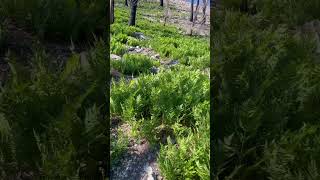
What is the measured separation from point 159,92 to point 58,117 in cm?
59

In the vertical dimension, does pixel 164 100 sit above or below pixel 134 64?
below

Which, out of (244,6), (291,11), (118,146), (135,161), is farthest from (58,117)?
(291,11)

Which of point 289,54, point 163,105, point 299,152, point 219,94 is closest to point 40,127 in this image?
point 163,105

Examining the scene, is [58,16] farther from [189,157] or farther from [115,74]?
[189,157]

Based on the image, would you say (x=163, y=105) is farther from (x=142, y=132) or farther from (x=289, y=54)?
(x=289, y=54)

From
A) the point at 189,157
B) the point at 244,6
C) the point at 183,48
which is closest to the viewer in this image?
the point at 189,157

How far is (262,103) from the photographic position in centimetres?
272

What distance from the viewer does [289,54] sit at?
11.0 ft

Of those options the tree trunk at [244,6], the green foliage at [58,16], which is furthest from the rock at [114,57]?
the tree trunk at [244,6]

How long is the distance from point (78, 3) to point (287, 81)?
1475 mm

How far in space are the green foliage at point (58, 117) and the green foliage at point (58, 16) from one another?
0.46 meters

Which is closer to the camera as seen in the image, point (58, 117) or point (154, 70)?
point (58, 117)

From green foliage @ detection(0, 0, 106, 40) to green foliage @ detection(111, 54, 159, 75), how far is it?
39cm

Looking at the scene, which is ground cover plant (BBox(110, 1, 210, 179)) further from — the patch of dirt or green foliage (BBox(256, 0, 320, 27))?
green foliage (BBox(256, 0, 320, 27))
